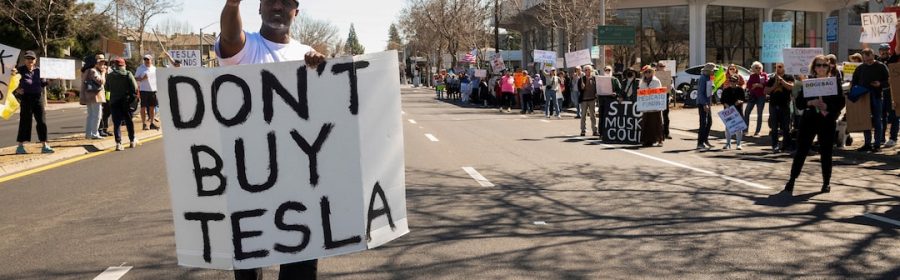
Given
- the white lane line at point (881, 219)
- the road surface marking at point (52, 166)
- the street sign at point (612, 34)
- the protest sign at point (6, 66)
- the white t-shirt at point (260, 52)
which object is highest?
the street sign at point (612, 34)

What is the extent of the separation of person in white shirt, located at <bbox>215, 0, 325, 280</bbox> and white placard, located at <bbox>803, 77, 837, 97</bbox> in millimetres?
7008

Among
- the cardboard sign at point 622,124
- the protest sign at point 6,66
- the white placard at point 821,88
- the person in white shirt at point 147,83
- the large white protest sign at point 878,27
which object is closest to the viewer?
the white placard at point 821,88

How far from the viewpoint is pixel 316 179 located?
10.4 ft

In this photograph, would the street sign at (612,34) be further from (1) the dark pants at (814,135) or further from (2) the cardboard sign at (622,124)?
(1) the dark pants at (814,135)

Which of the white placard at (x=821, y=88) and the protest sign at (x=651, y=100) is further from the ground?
the white placard at (x=821, y=88)

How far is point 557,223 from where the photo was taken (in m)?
7.07

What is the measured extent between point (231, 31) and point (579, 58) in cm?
2457

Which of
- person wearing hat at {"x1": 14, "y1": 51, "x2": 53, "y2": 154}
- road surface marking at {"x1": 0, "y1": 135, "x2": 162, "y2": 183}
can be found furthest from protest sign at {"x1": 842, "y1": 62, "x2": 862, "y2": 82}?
person wearing hat at {"x1": 14, "y1": 51, "x2": 53, "y2": 154}

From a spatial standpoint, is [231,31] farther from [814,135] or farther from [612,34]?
[612,34]

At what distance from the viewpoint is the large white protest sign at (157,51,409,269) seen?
3.07 metres

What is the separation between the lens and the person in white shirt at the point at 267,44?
10.5ft

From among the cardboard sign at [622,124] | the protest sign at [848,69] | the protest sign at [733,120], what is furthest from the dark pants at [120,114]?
the protest sign at [848,69]

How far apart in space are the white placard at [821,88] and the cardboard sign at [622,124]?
22.5 ft

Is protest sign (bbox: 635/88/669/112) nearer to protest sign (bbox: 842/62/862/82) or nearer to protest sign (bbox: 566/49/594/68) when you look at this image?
protest sign (bbox: 842/62/862/82)
